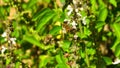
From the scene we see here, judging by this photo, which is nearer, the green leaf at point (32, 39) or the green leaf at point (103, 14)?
the green leaf at point (103, 14)

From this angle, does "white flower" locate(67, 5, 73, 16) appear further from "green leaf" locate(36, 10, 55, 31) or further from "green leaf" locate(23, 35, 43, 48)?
"green leaf" locate(23, 35, 43, 48)

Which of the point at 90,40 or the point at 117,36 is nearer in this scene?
the point at 90,40

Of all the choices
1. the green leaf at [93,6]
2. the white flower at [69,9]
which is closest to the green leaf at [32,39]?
the green leaf at [93,6]

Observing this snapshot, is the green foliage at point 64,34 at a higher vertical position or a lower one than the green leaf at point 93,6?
lower

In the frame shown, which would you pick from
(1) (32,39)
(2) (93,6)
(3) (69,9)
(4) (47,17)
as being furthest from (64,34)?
(3) (69,9)

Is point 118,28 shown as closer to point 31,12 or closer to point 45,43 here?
point 45,43

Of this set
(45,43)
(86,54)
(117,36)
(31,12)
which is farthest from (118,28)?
(31,12)

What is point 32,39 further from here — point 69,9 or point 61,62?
point 69,9

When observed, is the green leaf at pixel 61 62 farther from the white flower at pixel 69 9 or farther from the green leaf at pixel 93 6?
the green leaf at pixel 93 6

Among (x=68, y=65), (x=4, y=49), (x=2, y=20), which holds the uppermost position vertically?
(x=2, y=20)

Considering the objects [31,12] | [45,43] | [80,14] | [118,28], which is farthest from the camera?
[31,12]

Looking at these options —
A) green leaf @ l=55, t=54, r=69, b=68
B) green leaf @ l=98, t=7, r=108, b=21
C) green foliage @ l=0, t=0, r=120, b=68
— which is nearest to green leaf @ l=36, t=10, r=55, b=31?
green foliage @ l=0, t=0, r=120, b=68
